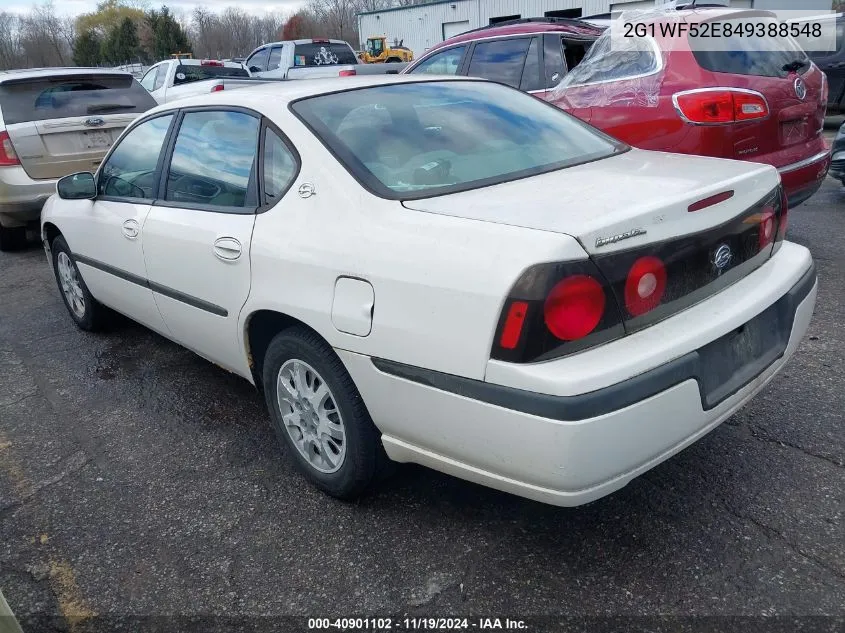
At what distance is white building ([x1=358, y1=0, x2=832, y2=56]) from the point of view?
30.6m

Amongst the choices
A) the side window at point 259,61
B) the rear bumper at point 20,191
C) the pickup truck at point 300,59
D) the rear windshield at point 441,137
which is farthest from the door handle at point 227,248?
the side window at point 259,61

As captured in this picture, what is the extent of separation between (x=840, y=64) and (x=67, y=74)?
34.1 feet

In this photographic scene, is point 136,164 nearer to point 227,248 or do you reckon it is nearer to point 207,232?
point 207,232

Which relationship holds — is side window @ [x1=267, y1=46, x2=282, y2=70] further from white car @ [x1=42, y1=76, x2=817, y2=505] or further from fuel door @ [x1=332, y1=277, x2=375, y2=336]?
fuel door @ [x1=332, y1=277, x2=375, y2=336]

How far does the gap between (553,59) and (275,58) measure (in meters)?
11.7

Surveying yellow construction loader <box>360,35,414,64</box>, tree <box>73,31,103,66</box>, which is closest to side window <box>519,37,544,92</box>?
yellow construction loader <box>360,35,414,64</box>

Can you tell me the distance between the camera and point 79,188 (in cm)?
396

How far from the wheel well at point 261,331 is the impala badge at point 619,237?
1.16 meters

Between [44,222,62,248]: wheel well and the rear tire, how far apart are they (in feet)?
9.93

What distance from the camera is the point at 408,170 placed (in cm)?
→ 260

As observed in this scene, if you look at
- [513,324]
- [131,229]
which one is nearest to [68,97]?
[131,229]

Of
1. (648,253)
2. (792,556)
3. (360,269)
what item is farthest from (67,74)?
(792,556)

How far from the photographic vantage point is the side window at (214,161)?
2.92 metres

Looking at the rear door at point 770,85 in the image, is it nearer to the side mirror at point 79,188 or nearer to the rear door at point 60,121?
the side mirror at point 79,188
